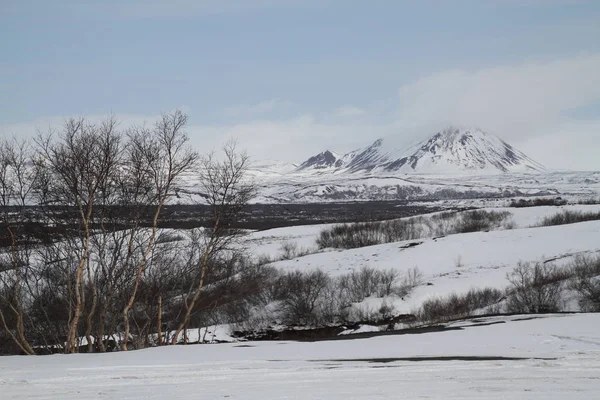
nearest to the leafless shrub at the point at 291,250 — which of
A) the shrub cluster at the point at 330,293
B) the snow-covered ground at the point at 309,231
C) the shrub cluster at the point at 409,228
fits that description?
the snow-covered ground at the point at 309,231

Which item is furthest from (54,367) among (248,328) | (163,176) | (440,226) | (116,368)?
(440,226)

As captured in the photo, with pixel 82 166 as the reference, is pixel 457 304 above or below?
below

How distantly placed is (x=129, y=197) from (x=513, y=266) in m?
40.1

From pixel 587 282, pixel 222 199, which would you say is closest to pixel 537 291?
pixel 587 282

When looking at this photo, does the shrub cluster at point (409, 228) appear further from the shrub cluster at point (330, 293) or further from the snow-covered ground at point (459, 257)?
the shrub cluster at point (330, 293)

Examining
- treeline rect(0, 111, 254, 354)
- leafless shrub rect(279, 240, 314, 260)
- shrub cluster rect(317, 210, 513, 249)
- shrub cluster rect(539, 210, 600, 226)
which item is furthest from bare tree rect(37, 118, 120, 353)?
shrub cluster rect(539, 210, 600, 226)

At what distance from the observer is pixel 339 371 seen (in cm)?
824

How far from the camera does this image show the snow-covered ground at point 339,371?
685cm

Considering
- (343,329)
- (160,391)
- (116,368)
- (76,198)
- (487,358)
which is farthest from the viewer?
(343,329)

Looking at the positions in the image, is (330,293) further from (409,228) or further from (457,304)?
(409,228)

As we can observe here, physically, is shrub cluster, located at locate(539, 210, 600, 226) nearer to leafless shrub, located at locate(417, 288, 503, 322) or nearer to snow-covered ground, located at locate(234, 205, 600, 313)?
snow-covered ground, located at locate(234, 205, 600, 313)

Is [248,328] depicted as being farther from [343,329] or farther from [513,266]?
[513,266]

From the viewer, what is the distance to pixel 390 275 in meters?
44.3

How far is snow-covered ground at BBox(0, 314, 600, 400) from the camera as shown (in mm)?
6852
